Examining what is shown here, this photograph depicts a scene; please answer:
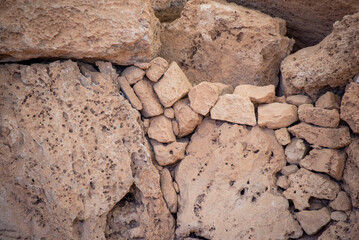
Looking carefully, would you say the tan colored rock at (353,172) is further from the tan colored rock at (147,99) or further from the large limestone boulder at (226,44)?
the tan colored rock at (147,99)

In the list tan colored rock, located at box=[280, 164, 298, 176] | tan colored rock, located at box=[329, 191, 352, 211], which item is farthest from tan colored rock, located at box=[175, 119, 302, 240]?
tan colored rock, located at box=[329, 191, 352, 211]

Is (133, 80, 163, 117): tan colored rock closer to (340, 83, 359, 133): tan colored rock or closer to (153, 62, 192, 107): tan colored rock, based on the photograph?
(153, 62, 192, 107): tan colored rock

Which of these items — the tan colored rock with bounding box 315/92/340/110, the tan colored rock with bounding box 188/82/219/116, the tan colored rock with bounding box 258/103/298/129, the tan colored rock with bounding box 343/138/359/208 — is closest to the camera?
the tan colored rock with bounding box 343/138/359/208

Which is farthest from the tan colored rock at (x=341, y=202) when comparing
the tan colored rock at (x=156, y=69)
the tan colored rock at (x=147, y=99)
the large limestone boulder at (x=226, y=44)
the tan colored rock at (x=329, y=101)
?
the tan colored rock at (x=156, y=69)

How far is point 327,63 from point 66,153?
1635mm

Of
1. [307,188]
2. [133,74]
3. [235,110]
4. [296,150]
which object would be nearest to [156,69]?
[133,74]

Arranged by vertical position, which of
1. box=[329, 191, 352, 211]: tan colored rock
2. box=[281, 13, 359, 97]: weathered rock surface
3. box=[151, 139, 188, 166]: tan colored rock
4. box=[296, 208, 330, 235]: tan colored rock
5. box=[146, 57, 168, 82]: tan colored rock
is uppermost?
box=[281, 13, 359, 97]: weathered rock surface

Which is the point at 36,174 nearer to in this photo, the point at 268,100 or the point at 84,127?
the point at 84,127

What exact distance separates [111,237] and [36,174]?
2.00 ft

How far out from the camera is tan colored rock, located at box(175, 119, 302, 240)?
227 cm

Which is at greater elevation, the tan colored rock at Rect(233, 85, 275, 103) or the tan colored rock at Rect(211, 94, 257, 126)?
the tan colored rock at Rect(233, 85, 275, 103)

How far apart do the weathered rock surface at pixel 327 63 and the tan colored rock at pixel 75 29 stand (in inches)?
36.7

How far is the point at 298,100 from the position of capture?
2359 mm

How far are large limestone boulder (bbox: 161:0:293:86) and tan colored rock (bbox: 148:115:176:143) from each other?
41 centimetres
